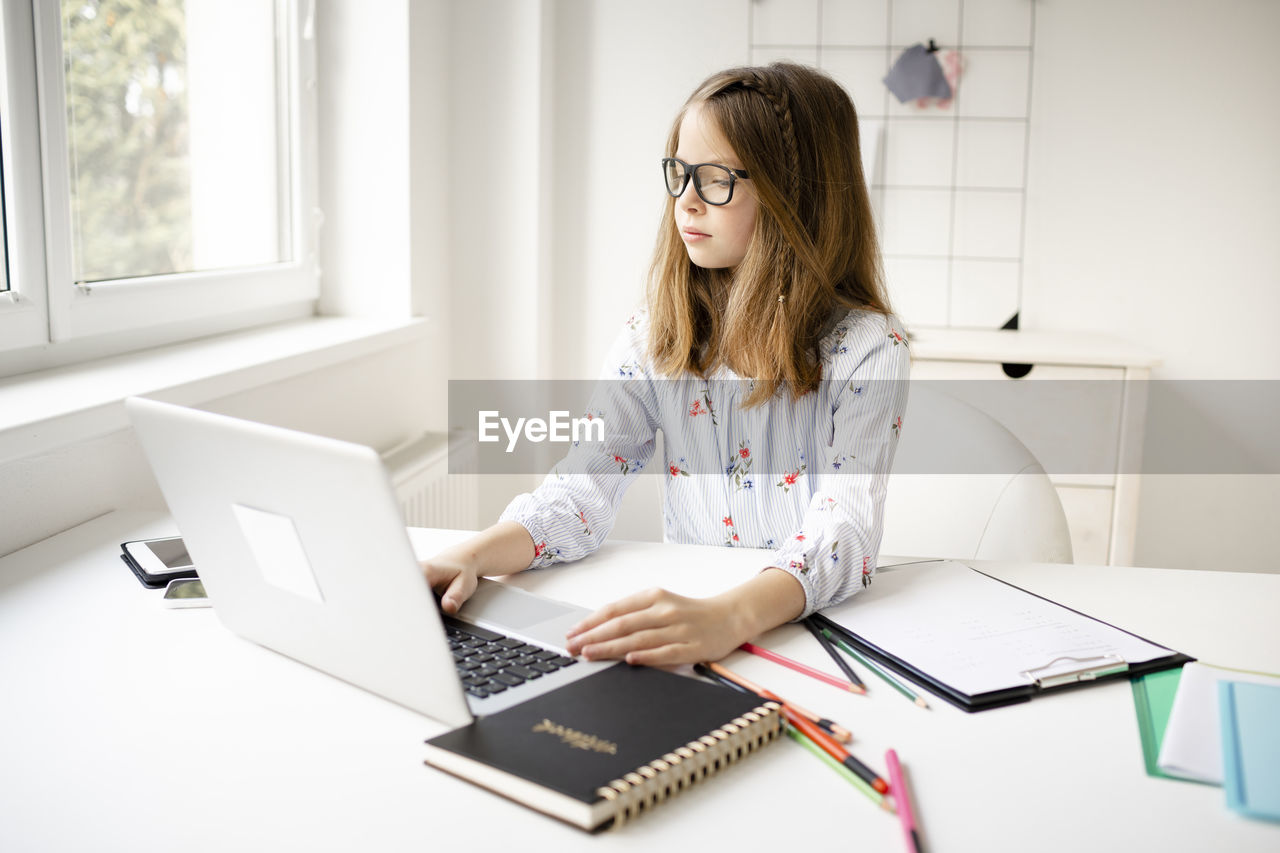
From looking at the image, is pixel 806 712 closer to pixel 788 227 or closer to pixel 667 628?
pixel 667 628

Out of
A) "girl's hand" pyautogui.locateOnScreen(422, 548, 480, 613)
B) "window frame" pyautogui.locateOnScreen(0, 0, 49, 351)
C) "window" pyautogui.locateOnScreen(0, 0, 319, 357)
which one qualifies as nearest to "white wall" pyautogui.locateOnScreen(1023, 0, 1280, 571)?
"window" pyautogui.locateOnScreen(0, 0, 319, 357)

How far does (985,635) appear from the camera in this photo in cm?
87

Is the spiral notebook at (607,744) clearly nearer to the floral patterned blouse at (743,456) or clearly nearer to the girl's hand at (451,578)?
the girl's hand at (451,578)

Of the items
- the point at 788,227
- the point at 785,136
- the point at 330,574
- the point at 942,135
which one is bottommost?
the point at 330,574

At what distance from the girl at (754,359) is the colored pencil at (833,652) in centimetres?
7

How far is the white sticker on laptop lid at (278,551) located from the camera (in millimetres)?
719

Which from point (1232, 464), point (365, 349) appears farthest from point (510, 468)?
point (1232, 464)

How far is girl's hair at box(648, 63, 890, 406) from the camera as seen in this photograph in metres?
1.20

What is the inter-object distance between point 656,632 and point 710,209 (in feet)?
1.92

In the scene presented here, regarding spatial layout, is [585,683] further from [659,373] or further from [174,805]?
[659,373]

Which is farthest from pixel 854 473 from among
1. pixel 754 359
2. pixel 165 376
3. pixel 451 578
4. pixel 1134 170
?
pixel 1134 170

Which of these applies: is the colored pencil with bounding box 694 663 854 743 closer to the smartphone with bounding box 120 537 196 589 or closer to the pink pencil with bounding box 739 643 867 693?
the pink pencil with bounding box 739 643 867 693

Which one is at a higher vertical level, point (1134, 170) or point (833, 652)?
point (1134, 170)

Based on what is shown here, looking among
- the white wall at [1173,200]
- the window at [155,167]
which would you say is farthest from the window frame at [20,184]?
the white wall at [1173,200]
